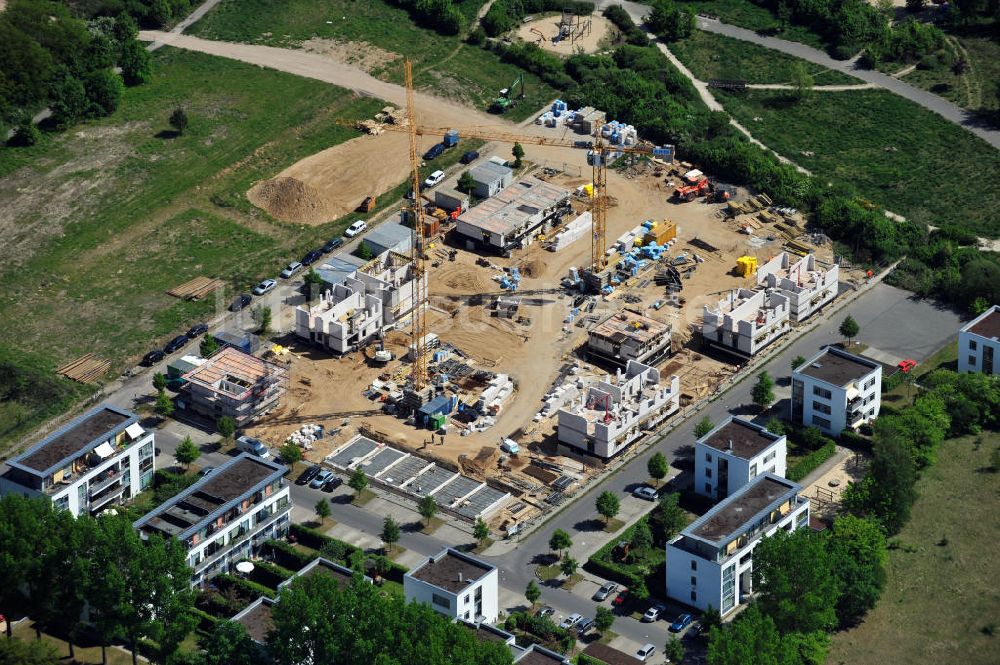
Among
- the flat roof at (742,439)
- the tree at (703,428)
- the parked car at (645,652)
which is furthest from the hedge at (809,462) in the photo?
the parked car at (645,652)

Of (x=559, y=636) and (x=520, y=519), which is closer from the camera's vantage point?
(x=559, y=636)

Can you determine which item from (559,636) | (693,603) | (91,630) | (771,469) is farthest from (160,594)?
(771,469)

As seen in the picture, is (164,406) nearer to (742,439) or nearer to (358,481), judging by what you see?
(358,481)

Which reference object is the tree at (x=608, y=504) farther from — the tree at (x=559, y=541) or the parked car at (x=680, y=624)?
the parked car at (x=680, y=624)

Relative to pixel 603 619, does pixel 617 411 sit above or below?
above

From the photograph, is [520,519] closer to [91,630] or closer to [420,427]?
[420,427]

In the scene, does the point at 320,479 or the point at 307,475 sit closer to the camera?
the point at 320,479

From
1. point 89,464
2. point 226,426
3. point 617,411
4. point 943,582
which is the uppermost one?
point 89,464

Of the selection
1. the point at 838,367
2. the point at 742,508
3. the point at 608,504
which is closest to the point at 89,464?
the point at 608,504
